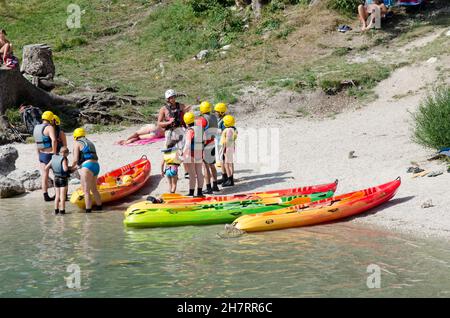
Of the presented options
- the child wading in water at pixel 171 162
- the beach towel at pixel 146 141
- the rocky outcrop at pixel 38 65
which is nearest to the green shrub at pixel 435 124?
the child wading in water at pixel 171 162

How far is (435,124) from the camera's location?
14945mm

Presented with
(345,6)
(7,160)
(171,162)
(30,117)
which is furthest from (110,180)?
(345,6)

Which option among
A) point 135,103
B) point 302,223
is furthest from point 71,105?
point 302,223

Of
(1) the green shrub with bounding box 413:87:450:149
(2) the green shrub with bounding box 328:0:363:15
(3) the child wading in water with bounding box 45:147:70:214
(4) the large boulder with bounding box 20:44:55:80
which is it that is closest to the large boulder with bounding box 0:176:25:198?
(3) the child wading in water with bounding box 45:147:70:214

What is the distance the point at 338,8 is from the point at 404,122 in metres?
7.93

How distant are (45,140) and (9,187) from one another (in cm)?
183

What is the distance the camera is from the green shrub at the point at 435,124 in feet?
48.5

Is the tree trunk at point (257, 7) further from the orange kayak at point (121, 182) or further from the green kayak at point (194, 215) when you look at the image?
the green kayak at point (194, 215)

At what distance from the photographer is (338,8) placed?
25484 mm

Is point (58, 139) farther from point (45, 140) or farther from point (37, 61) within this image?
point (37, 61)

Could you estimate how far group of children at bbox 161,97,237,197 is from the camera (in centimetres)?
1433

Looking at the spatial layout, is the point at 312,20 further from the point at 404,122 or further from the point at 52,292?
the point at 52,292

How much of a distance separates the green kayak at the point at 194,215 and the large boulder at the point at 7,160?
517cm
